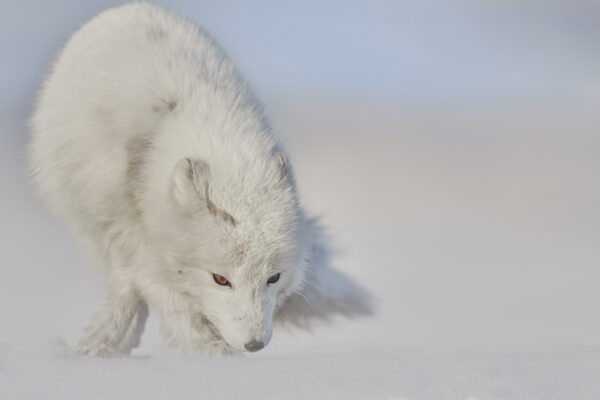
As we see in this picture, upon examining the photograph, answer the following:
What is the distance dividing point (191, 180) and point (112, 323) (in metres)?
0.80

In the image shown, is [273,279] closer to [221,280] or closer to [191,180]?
[221,280]

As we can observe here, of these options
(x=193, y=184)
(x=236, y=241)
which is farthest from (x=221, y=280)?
(x=193, y=184)

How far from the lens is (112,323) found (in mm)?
3080

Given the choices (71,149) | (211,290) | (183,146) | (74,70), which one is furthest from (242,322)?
(74,70)

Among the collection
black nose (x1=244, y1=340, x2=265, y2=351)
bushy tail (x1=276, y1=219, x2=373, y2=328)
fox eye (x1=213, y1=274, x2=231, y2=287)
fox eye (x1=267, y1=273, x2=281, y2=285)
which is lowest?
black nose (x1=244, y1=340, x2=265, y2=351)

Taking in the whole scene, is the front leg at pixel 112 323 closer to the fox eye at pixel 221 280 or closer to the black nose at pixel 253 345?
the fox eye at pixel 221 280

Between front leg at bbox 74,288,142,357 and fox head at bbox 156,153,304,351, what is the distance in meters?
0.47

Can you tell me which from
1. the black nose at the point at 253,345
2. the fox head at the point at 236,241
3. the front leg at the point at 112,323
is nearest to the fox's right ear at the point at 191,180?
the fox head at the point at 236,241

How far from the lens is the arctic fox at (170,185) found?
2.62 m

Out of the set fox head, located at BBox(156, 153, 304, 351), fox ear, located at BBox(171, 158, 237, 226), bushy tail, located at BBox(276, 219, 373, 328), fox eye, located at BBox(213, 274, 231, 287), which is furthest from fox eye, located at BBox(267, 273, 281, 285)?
bushy tail, located at BBox(276, 219, 373, 328)

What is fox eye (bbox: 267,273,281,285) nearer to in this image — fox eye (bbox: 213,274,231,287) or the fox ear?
fox eye (bbox: 213,274,231,287)

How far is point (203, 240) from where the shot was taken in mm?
2609

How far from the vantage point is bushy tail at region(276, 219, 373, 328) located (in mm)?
3578

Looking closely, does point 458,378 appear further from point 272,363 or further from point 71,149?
point 71,149
